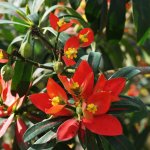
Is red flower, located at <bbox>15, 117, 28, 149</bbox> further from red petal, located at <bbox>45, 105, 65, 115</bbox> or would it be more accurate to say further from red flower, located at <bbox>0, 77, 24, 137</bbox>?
red petal, located at <bbox>45, 105, 65, 115</bbox>

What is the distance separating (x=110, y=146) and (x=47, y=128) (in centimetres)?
20

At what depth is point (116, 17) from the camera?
174 centimetres

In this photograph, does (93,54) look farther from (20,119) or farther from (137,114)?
(137,114)

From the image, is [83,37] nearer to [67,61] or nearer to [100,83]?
[67,61]

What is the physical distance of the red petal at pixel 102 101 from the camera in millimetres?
1204

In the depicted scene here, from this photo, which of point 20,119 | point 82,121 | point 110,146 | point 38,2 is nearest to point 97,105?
point 82,121

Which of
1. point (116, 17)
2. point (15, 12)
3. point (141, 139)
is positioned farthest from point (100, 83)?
point (141, 139)

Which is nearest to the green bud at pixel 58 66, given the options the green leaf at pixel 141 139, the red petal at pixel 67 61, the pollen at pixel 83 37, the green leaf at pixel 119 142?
the red petal at pixel 67 61

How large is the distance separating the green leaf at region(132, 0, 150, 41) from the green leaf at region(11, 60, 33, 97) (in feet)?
1.56

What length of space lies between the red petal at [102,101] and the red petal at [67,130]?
2.7 inches

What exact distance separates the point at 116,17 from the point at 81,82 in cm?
56

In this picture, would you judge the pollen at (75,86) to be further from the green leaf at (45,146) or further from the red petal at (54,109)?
the green leaf at (45,146)

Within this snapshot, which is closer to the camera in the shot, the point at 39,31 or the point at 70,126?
the point at 70,126

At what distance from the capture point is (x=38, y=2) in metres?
1.58
